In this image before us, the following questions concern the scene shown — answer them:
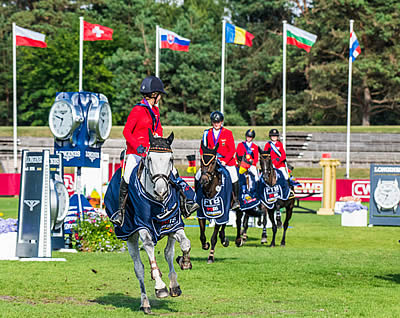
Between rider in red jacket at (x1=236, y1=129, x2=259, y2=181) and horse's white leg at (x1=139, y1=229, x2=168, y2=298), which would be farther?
rider in red jacket at (x1=236, y1=129, x2=259, y2=181)

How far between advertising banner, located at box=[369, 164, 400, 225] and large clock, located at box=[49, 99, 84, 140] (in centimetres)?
1034

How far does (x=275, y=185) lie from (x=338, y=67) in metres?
41.0

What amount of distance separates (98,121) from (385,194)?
10418 millimetres

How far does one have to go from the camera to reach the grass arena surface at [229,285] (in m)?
8.91

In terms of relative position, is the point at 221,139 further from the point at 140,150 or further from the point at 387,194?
the point at 387,194

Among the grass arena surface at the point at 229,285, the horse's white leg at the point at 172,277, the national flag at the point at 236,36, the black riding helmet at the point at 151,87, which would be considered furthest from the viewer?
the national flag at the point at 236,36

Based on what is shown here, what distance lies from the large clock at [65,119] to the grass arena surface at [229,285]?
11.5 feet

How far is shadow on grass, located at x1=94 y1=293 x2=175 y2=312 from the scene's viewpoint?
30.0 feet

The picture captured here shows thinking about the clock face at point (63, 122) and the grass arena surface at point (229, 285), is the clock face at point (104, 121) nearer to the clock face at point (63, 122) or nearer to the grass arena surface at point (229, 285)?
the clock face at point (63, 122)

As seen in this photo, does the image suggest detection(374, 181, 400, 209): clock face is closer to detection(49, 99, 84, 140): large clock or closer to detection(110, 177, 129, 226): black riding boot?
detection(49, 99, 84, 140): large clock

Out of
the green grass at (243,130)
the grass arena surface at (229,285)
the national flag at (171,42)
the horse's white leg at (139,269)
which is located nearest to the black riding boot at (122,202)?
the horse's white leg at (139,269)

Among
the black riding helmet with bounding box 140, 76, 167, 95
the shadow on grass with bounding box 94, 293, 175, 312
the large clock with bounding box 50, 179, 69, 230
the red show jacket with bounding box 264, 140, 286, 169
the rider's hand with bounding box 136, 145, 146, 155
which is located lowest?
the shadow on grass with bounding box 94, 293, 175, 312

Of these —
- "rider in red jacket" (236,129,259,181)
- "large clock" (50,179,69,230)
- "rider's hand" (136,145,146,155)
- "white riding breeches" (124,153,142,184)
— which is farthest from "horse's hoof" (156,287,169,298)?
"rider in red jacket" (236,129,259,181)

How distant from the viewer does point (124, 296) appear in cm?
998
